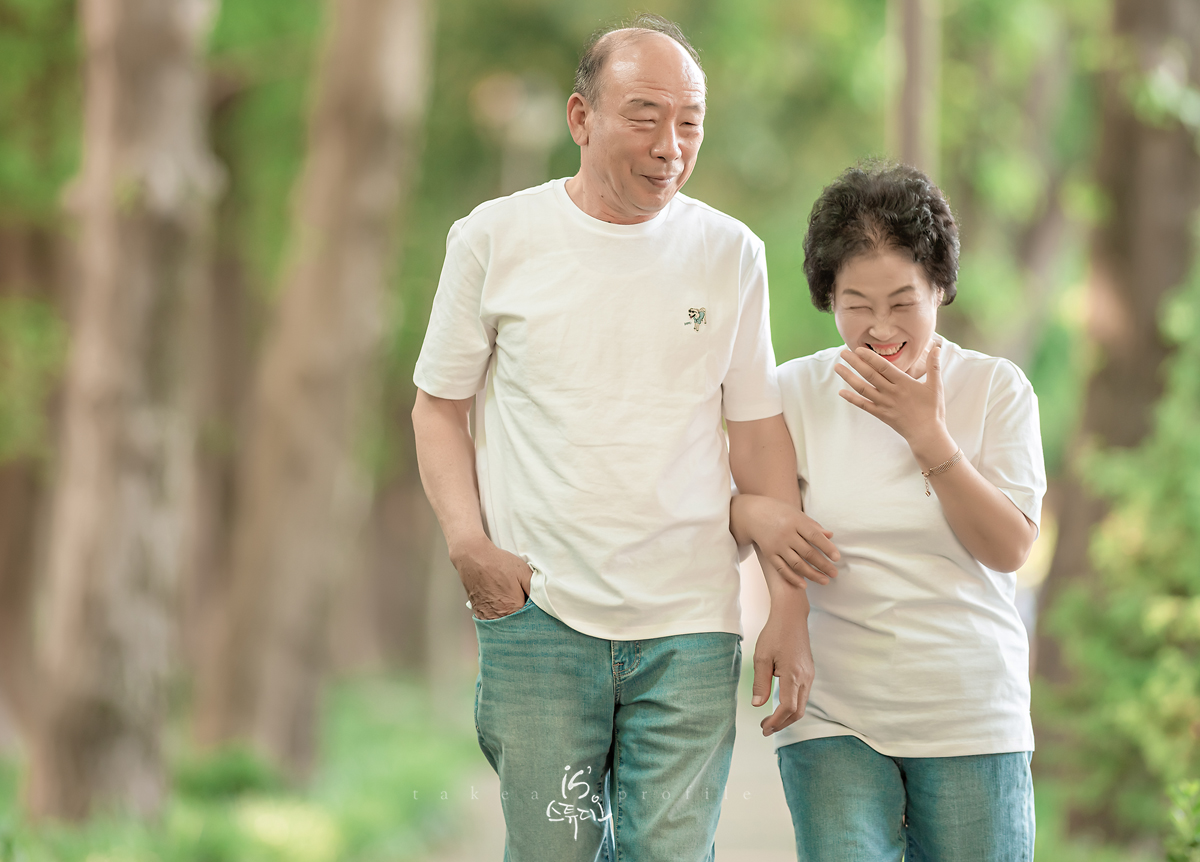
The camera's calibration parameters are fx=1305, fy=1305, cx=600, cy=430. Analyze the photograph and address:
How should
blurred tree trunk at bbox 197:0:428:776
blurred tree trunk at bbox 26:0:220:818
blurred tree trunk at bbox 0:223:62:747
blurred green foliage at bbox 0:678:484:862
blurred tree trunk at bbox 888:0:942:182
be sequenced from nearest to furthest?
blurred tree trunk at bbox 888:0:942:182 < blurred green foliage at bbox 0:678:484:862 < blurred tree trunk at bbox 26:0:220:818 < blurred tree trunk at bbox 197:0:428:776 < blurred tree trunk at bbox 0:223:62:747

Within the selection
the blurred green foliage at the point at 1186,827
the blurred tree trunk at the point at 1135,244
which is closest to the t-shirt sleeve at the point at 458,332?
the blurred green foliage at the point at 1186,827

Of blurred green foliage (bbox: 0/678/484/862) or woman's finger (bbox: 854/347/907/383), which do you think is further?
blurred green foliage (bbox: 0/678/484/862)

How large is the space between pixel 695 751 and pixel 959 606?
0.55 metres

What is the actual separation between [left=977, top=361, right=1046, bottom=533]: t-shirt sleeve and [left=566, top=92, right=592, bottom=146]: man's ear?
0.89 m

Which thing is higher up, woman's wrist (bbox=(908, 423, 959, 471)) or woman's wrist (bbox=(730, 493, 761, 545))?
woman's wrist (bbox=(908, 423, 959, 471))

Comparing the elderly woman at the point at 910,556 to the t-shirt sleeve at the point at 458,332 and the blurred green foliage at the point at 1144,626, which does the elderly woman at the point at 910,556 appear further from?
the blurred green foliage at the point at 1144,626

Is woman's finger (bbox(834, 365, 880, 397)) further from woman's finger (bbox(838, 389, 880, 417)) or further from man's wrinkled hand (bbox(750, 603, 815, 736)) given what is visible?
man's wrinkled hand (bbox(750, 603, 815, 736))

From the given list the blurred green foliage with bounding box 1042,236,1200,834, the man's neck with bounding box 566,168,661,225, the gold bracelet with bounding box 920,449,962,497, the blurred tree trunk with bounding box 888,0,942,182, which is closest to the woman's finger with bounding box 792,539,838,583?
the gold bracelet with bounding box 920,449,962,497

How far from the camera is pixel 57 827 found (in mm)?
6203

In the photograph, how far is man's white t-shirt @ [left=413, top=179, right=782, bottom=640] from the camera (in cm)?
233

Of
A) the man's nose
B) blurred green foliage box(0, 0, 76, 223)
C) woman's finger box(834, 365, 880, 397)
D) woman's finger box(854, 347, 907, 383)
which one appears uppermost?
blurred green foliage box(0, 0, 76, 223)

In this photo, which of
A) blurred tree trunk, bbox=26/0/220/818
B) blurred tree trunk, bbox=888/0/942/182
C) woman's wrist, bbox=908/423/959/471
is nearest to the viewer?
woman's wrist, bbox=908/423/959/471

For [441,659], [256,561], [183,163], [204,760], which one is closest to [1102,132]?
[183,163]

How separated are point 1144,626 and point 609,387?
472 centimetres
